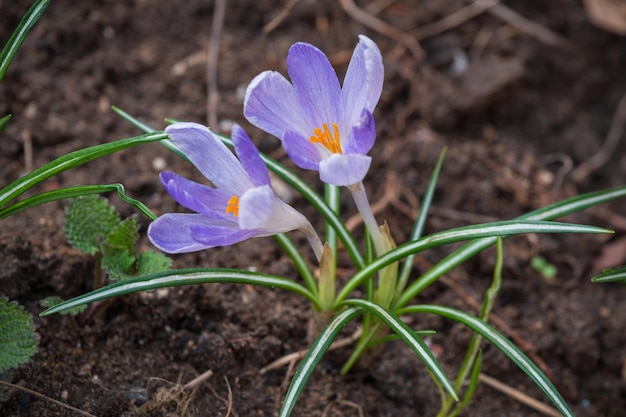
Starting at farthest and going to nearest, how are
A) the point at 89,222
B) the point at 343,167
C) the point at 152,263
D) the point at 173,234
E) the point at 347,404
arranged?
the point at 347,404, the point at 89,222, the point at 152,263, the point at 173,234, the point at 343,167

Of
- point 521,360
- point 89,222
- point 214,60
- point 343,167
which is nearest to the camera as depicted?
point 343,167

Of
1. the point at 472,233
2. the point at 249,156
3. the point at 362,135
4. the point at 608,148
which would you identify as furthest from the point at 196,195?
the point at 608,148

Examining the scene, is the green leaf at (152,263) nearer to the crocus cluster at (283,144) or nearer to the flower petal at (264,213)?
the crocus cluster at (283,144)

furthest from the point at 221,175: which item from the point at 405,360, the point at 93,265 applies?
the point at 405,360

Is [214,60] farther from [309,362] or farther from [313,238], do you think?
[309,362]

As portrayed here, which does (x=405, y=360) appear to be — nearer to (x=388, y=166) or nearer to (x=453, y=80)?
(x=388, y=166)

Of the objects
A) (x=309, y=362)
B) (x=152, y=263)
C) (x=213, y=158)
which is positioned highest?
(x=213, y=158)

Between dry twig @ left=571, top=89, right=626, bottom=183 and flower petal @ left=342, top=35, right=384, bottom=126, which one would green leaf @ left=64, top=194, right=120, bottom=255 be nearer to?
flower petal @ left=342, top=35, right=384, bottom=126
